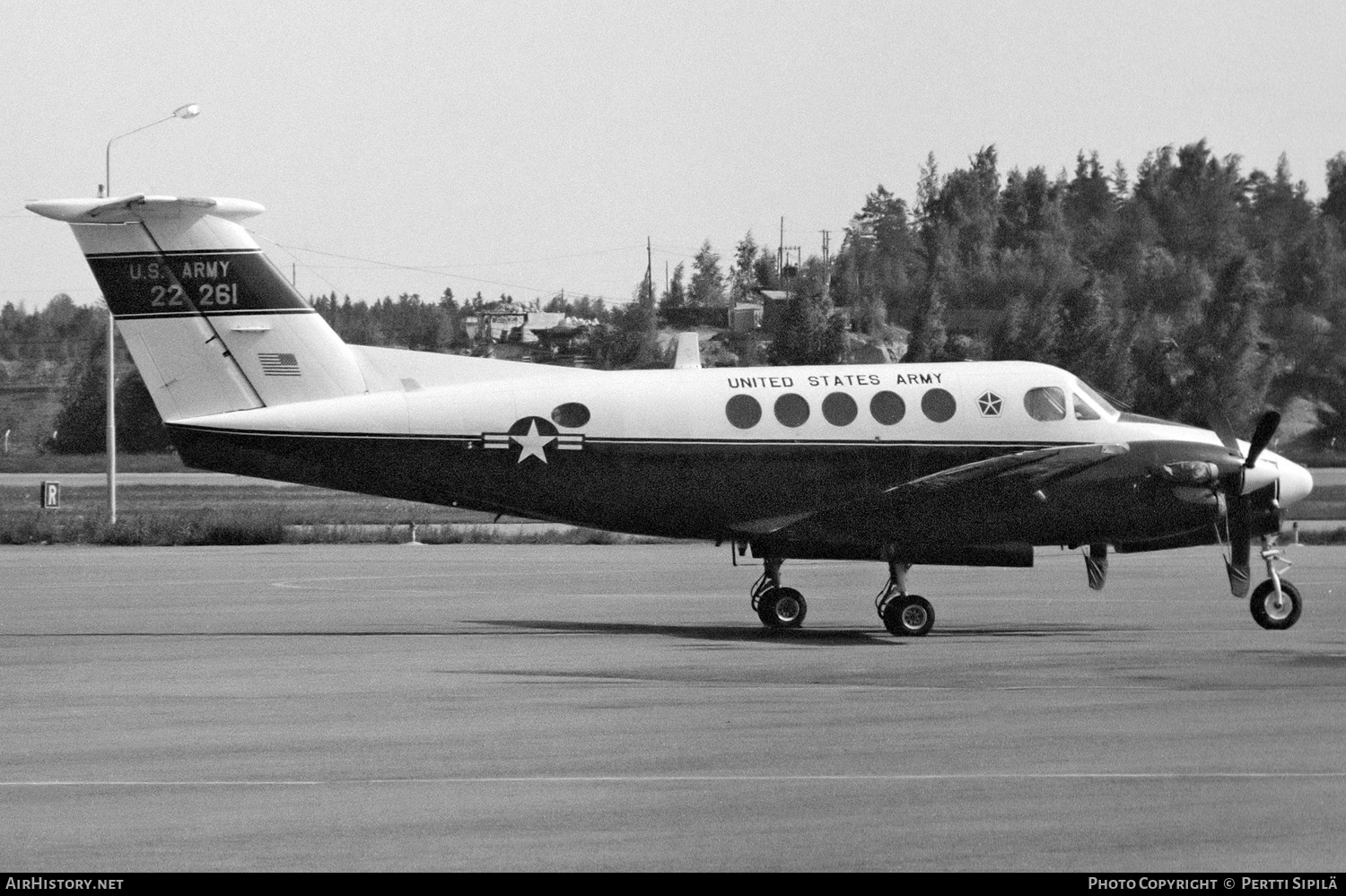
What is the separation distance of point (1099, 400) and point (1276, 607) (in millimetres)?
3223

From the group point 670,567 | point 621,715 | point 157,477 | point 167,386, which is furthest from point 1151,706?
point 157,477

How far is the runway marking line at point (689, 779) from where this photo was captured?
10.4 metres

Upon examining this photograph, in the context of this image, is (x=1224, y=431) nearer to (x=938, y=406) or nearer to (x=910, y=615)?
(x=938, y=406)

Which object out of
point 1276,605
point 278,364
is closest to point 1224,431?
point 1276,605

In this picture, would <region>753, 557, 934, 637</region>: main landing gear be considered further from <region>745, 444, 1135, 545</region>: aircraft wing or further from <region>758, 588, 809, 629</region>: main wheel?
<region>745, 444, 1135, 545</region>: aircraft wing

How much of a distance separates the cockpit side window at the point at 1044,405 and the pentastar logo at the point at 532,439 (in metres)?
5.37

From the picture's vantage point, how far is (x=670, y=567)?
3033 cm

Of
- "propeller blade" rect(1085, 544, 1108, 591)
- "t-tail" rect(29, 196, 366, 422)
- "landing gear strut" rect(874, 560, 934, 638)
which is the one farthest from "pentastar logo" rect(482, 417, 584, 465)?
"propeller blade" rect(1085, 544, 1108, 591)

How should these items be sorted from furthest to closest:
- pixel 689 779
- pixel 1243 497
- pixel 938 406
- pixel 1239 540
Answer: pixel 938 406
pixel 1243 497
pixel 1239 540
pixel 689 779

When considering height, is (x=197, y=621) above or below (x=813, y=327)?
below

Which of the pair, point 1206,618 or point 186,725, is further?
point 1206,618

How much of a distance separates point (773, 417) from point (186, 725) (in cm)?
920

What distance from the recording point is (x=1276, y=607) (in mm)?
19062
